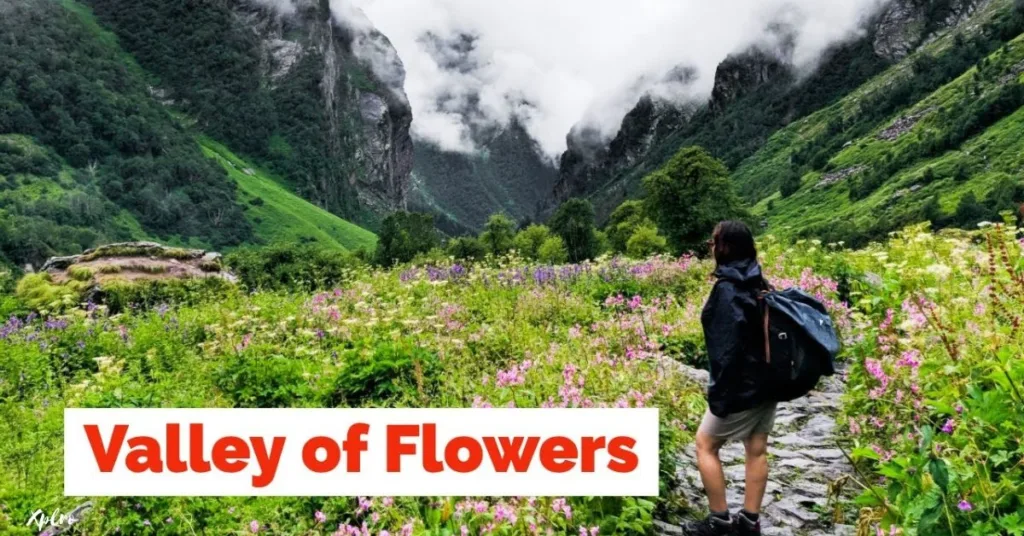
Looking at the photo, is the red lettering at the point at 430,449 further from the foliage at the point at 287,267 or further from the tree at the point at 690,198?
the tree at the point at 690,198

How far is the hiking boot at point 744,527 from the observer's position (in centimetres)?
455

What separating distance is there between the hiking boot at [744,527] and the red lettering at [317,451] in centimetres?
308

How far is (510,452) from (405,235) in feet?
229

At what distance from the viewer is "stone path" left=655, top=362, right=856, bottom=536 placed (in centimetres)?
504

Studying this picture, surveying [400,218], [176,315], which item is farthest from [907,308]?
[400,218]

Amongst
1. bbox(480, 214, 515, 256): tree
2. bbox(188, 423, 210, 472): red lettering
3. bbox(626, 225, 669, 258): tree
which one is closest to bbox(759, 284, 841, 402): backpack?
bbox(188, 423, 210, 472): red lettering

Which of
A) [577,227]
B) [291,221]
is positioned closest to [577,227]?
[577,227]

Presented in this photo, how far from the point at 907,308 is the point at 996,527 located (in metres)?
3.95

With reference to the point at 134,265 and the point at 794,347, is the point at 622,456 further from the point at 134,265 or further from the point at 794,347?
the point at 134,265

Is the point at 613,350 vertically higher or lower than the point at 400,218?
lower

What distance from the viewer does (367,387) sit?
7.45 metres

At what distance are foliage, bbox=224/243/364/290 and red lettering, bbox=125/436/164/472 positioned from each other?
11632 mm

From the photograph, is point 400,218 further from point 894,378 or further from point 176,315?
point 894,378

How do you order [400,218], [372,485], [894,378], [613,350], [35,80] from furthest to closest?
[35,80], [400,218], [613,350], [894,378], [372,485]
